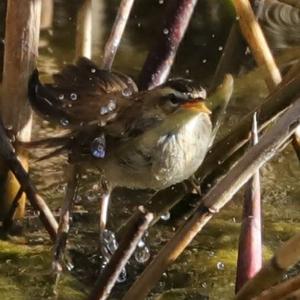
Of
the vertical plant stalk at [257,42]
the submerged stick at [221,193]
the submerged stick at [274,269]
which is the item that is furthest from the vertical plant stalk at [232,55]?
the submerged stick at [274,269]

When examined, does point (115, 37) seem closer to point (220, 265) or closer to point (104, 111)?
point (104, 111)

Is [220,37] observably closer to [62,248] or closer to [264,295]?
[62,248]

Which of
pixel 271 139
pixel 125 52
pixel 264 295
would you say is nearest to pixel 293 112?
pixel 271 139

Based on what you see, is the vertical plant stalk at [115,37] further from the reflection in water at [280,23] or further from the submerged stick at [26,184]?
the reflection in water at [280,23]

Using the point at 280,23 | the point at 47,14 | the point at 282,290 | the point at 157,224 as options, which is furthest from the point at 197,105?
the point at 280,23

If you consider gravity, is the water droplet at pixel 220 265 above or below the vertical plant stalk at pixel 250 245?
below

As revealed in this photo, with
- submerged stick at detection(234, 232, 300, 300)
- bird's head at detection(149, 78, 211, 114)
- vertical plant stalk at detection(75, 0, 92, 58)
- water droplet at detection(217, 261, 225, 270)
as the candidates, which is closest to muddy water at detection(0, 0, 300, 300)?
water droplet at detection(217, 261, 225, 270)

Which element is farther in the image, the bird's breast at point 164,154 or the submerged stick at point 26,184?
the submerged stick at point 26,184
